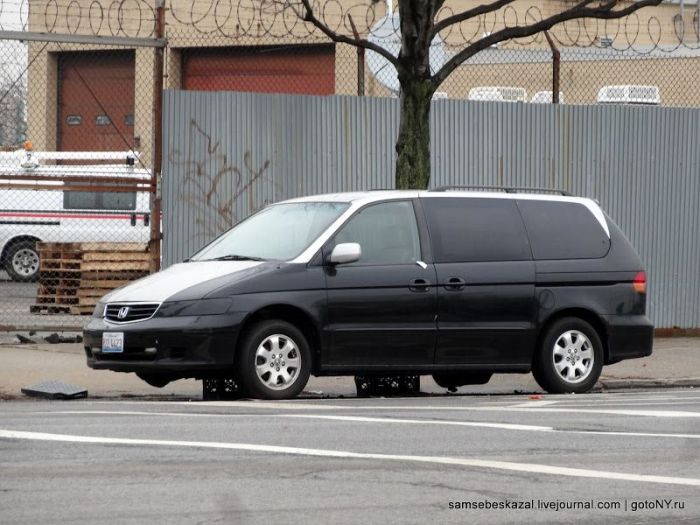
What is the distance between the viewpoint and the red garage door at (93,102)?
3578 cm

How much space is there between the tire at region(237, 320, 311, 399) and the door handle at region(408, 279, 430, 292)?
105 cm

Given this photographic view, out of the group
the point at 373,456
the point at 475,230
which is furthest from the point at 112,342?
the point at 373,456

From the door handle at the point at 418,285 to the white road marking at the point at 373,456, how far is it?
4134 millimetres

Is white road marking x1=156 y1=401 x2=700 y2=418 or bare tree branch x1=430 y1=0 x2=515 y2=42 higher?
bare tree branch x1=430 y1=0 x2=515 y2=42

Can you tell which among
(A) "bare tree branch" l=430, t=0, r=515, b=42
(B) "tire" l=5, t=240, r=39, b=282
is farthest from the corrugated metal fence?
(B) "tire" l=5, t=240, r=39, b=282

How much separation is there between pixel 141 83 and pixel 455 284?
890 inches

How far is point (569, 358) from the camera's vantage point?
44.7ft

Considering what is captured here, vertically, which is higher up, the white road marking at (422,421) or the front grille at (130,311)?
the front grille at (130,311)

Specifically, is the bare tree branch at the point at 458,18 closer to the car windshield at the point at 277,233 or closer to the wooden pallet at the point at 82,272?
the car windshield at the point at 277,233

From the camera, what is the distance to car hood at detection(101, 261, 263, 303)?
12.2m

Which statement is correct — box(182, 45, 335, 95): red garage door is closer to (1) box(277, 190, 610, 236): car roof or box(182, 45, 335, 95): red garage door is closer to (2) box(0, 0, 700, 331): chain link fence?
(2) box(0, 0, 700, 331): chain link fence

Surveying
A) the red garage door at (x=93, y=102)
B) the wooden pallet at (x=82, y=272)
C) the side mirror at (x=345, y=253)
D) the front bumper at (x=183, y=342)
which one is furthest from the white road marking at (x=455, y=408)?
the red garage door at (x=93, y=102)

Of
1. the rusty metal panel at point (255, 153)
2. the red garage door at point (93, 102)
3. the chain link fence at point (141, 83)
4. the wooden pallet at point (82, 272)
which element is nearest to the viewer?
the rusty metal panel at point (255, 153)

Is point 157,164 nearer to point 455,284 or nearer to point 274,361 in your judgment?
point 455,284
